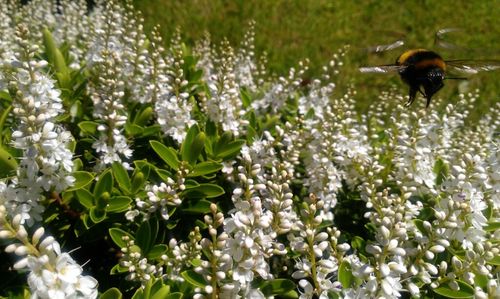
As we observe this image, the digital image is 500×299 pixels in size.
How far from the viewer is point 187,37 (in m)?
6.73

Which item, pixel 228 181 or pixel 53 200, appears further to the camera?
pixel 228 181

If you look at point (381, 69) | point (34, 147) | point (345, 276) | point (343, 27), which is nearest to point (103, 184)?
point (34, 147)

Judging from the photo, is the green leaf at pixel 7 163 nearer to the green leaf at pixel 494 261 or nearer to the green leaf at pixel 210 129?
the green leaf at pixel 210 129

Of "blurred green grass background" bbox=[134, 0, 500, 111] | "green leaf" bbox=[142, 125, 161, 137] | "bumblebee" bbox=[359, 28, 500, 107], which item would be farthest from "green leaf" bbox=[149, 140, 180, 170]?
"blurred green grass background" bbox=[134, 0, 500, 111]

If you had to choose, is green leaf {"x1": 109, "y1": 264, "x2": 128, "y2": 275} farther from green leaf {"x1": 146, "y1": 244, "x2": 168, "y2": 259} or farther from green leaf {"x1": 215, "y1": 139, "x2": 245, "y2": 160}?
green leaf {"x1": 215, "y1": 139, "x2": 245, "y2": 160}

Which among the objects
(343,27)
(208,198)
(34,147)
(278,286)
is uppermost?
(34,147)

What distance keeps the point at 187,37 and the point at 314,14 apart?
7.19ft

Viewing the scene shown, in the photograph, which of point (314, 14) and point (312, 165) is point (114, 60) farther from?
point (314, 14)

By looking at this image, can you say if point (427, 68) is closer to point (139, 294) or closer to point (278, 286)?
point (278, 286)

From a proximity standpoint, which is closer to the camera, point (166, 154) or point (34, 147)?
point (34, 147)

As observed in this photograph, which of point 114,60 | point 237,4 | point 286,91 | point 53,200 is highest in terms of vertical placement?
point 114,60

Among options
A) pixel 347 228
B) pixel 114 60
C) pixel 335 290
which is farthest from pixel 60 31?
pixel 335 290

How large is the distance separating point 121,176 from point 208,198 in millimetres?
450

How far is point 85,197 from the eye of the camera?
2.17m
